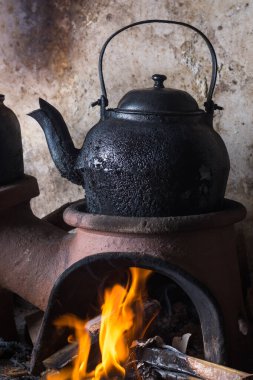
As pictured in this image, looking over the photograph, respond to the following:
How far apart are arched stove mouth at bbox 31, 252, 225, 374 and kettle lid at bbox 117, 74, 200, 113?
1.65ft

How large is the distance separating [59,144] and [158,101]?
43 centimetres

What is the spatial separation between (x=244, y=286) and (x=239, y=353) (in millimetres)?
618

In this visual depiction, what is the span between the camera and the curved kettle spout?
2117 millimetres

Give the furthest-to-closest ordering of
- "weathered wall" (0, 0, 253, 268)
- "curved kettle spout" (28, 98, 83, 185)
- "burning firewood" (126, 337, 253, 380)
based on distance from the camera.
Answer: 1. "weathered wall" (0, 0, 253, 268)
2. "curved kettle spout" (28, 98, 83, 185)
3. "burning firewood" (126, 337, 253, 380)

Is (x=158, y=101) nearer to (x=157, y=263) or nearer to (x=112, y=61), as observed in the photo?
(x=157, y=263)

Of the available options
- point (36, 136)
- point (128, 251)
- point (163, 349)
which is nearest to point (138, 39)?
point (36, 136)

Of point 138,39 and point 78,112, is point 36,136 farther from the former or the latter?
point 138,39

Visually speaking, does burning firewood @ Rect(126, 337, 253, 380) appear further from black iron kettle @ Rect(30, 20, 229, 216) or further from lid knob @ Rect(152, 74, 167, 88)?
lid knob @ Rect(152, 74, 167, 88)

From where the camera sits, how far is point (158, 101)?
1.95m

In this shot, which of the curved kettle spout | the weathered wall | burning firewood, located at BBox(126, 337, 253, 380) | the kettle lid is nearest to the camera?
burning firewood, located at BBox(126, 337, 253, 380)

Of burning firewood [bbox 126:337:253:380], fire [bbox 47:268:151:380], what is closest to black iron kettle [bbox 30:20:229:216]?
fire [bbox 47:268:151:380]

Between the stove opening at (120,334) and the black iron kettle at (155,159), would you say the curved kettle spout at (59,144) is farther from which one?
the stove opening at (120,334)

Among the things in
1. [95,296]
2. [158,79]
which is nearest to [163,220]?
[158,79]

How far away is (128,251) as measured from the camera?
1.89 meters
